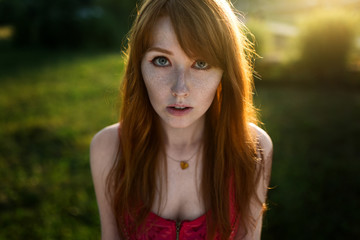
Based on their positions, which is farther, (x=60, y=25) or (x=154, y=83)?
(x=60, y=25)

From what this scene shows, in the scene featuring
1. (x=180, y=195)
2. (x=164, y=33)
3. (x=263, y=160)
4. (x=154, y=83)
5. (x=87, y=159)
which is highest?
(x=164, y=33)

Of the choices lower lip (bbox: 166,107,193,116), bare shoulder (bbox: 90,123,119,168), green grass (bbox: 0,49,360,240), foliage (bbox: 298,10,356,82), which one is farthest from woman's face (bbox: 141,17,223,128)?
foliage (bbox: 298,10,356,82)

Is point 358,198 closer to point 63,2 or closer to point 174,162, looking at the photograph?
point 174,162

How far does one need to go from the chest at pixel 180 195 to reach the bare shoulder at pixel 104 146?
360 millimetres

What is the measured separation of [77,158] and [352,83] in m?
6.90

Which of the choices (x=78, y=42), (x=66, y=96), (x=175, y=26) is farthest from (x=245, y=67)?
(x=78, y=42)

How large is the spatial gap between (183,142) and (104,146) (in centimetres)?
49

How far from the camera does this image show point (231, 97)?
177 centimetres

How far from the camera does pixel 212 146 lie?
2.03 metres

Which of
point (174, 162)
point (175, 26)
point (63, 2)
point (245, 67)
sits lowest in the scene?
point (174, 162)

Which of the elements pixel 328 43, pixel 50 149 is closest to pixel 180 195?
pixel 50 149

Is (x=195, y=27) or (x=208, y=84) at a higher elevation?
→ (x=195, y=27)

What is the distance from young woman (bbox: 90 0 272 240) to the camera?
62.0 inches

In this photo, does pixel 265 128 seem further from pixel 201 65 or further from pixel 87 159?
pixel 201 65
